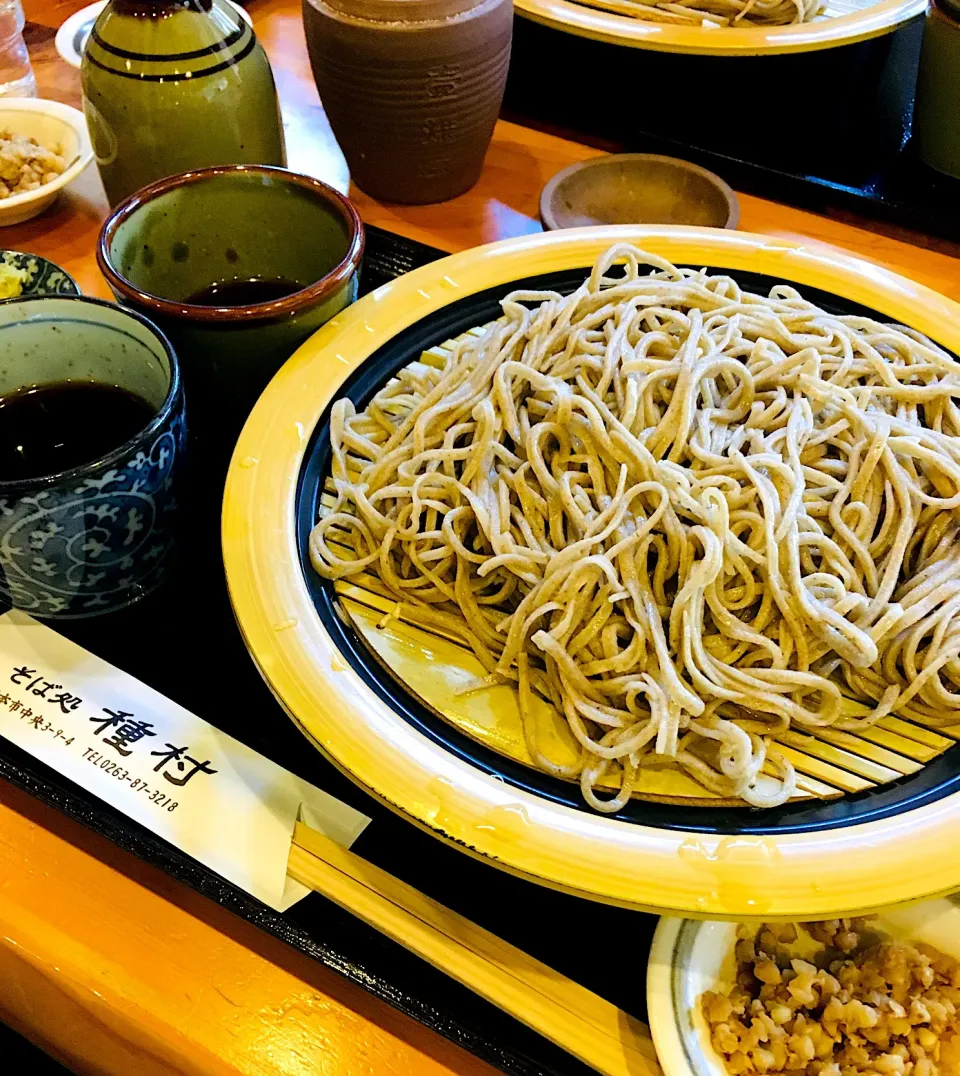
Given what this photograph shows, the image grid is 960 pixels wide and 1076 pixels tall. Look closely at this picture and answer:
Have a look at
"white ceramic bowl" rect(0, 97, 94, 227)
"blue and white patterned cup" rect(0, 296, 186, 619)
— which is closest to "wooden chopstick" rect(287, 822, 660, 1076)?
"blue and white patterned cup" rect(0, 296, 186, 619)

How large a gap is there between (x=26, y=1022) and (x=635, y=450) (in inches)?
39.0

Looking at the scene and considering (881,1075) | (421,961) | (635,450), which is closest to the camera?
(881,1075)

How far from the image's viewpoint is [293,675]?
0.88 m

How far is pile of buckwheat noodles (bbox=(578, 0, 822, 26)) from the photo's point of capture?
1.88 meters

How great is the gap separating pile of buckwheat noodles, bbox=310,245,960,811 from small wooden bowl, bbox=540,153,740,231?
561 mm

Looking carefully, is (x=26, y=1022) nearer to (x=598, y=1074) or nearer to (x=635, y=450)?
(x=598, y=1074)

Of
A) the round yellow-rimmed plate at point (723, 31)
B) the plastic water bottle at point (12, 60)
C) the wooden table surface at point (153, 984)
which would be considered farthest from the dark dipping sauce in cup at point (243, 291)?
the plastic water bottle at point (12, 60)

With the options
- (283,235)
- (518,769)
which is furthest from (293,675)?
(283,235)

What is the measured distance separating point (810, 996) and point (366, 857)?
46 centimetres

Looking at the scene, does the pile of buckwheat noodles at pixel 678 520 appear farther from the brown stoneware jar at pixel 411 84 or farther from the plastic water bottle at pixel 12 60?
the plastic water bottle at pixel 12 60

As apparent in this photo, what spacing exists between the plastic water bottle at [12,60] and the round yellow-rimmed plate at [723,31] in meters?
1.21

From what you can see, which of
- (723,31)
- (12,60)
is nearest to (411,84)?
(723,31)

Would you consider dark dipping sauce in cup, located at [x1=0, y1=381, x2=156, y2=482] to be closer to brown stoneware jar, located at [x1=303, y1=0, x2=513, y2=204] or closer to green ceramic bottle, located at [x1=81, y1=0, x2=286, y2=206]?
green ceramic bottle, located at [x1=81, y1=0, x2=286, y2=206]

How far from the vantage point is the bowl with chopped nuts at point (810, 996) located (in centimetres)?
80
